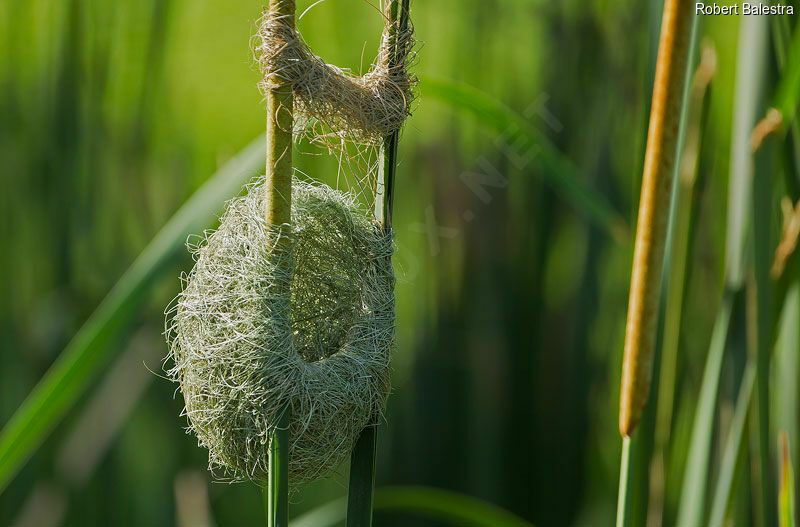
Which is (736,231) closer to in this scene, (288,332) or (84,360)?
(288,332)

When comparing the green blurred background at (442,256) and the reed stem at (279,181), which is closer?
the reed stem at (279,181)

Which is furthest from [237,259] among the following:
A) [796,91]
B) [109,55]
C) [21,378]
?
[21,378]

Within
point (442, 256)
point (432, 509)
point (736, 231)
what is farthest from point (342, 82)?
point (442, 256)

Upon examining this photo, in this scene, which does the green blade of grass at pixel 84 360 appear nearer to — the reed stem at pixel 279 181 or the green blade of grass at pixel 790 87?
the reed stem at pixel 279 181

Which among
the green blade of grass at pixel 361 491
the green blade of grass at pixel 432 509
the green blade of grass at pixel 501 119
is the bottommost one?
the green blade of grass at pixel 432 509

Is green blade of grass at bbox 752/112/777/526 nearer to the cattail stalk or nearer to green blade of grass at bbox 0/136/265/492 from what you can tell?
the cattail stalk

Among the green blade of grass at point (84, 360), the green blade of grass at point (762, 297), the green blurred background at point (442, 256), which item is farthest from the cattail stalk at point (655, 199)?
the green blurred background at point (442, 256)
